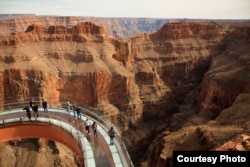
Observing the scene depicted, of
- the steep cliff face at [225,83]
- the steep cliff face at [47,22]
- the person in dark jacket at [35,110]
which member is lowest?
the person in dark jacket at [35,110]

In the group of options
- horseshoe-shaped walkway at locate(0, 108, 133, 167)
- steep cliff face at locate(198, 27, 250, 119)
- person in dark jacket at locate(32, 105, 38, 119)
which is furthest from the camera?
steep cliff face at locate(198, 27, 250, 119)

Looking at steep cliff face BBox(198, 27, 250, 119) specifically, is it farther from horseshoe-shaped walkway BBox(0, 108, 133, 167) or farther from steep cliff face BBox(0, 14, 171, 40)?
steep cliff face BBox(0, 14, 171, 40)

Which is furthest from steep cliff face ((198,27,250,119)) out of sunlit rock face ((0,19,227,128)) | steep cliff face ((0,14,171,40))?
steep cliff face ((0,14,171,40))

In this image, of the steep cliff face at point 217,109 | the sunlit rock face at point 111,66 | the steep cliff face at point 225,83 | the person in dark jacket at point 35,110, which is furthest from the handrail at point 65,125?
the steep cliff face at point 225,83

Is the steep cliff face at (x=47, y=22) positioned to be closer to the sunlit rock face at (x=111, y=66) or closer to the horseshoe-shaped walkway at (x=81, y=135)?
the sunlit rock face at (x=111, y=66)

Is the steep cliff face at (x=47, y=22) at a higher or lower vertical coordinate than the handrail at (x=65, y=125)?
higher

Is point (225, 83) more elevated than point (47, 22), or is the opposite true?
point (47, 22)

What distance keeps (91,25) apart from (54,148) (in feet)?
120

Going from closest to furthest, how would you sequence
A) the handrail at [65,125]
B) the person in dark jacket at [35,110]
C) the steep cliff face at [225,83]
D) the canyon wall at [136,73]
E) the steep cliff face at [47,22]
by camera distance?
the handrail at [65,125]
the person in dark jacket at [35,110]
the steep cliff face at [225,83]
the canyon wall at [136,73]
the steep cliff face at [47,22]

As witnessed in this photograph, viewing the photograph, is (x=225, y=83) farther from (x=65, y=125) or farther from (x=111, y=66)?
(x=65, y=125)

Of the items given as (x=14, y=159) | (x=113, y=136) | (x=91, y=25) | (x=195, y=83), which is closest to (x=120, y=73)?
(x=91, y=25)

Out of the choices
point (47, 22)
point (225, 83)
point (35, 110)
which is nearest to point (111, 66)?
point (225, 83)

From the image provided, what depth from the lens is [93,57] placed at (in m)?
73.4

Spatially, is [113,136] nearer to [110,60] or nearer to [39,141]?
[39,141]
